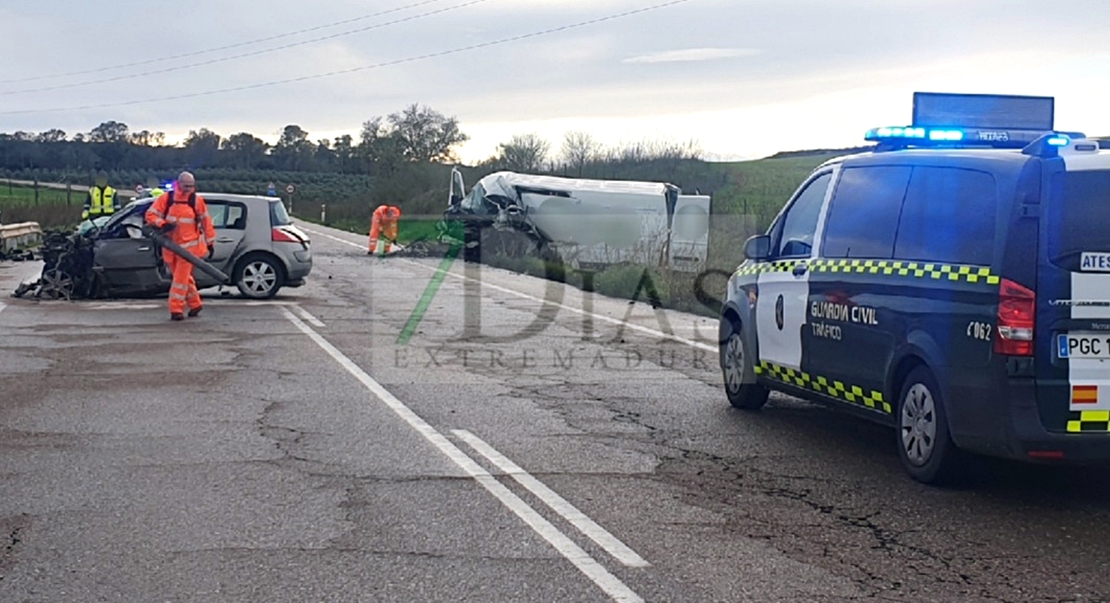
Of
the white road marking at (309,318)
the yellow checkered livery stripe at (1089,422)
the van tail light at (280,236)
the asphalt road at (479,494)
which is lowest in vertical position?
the white road marking at (309,318)

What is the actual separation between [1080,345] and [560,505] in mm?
2728

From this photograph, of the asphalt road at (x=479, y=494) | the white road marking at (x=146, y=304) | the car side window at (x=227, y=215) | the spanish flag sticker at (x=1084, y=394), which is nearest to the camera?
the asphalt road at (x=479, y=494)

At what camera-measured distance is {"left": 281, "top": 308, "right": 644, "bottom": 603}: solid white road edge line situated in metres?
5.50

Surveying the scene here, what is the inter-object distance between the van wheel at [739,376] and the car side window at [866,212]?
153cm

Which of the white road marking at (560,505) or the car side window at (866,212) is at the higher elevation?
the car side window at (866,212)

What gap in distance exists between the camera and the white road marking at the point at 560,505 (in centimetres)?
601

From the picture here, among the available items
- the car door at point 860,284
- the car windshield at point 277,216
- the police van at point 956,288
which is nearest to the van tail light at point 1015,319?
the police van at point 956,288

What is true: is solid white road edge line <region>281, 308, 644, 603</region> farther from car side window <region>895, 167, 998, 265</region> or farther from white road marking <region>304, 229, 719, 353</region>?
white road marking <region>304, 229, 719, 353</region>

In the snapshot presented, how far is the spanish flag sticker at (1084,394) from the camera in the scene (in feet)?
21.8

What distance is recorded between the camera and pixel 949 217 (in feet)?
24.3

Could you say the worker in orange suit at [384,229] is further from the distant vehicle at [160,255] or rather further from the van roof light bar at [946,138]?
Answer: the van roof light bar at [946,138]

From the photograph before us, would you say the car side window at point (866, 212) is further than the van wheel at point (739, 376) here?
No

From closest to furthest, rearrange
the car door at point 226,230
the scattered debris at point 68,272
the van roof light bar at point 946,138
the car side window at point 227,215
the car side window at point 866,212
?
1. the car side window at point 866,212
2. the van roof light bar at point 946,138
3. the scattered debris at point 68,272
4. the car door at point 226,230
5. the car side window at point 227,215

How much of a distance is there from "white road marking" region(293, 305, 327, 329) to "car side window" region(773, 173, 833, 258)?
8267 millimetres
